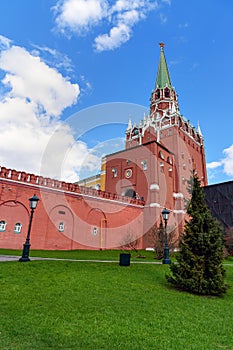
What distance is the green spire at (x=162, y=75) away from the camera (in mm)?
46497

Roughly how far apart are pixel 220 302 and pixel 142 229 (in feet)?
73.0

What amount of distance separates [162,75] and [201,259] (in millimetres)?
46737

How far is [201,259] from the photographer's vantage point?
7.66 meters

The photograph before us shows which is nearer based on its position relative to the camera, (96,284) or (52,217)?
(96,284)

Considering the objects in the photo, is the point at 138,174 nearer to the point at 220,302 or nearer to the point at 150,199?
the point at 150,199

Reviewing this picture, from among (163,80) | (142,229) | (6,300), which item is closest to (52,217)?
(142,229)

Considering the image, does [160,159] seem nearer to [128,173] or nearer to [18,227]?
[128,173]

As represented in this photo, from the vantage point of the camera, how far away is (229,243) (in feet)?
80.5

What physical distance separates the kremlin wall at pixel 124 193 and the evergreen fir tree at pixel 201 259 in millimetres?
11243

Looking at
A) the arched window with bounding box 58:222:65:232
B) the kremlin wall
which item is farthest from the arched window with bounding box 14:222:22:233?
the arched window with bounding box 58:222:65:232

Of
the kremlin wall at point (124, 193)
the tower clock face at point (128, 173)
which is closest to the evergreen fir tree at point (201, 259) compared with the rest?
the kremlin wall at point (124, 193)

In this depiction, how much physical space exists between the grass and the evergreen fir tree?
14.2 inches

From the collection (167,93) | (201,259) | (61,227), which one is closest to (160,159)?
(61,227)

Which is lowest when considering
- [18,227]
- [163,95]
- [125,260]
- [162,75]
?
[125,260]
